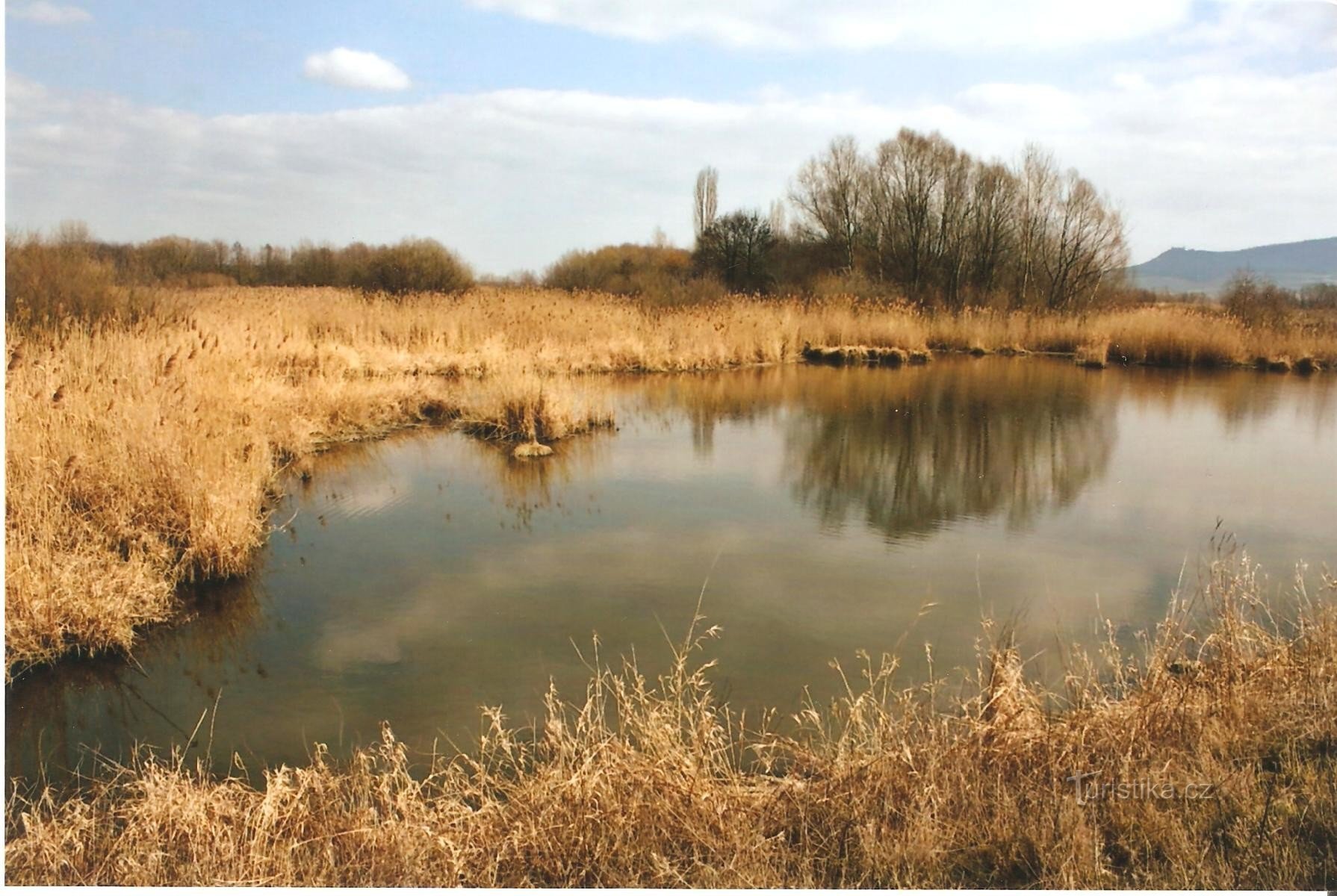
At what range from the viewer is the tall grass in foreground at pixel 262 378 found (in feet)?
12.6

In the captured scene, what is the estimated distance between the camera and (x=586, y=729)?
2.92 m

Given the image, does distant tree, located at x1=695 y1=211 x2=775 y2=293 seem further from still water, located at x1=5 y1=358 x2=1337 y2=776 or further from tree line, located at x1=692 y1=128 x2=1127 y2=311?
still water, located at x1=5 y1=358 x2=1337 y2=776

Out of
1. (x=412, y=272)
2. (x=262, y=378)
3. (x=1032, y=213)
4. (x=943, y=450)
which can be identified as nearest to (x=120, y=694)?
(x=262, y=378)

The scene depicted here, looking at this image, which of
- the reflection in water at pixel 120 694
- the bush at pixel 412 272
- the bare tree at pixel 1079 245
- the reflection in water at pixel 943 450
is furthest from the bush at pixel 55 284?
the bush at pixel 412 272

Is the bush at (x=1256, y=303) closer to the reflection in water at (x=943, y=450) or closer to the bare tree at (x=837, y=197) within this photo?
the reflection in water at (x=943, y=450)

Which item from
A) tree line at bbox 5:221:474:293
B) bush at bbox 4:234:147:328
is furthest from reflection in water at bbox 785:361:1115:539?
bush at bbox 4:234:147:328

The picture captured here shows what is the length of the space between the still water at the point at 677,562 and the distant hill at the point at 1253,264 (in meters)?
1.45

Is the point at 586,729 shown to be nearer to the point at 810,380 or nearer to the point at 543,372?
the point at 543,372

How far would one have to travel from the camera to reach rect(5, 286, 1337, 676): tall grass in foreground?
383 cm

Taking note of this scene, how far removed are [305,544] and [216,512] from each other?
0.66 metres

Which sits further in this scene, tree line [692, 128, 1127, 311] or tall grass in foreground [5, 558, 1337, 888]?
tree line [692, 128, 1127, 311]

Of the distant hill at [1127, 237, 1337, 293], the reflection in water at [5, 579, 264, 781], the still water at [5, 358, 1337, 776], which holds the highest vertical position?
the distant hill at [1127, 237, 1337, 293]

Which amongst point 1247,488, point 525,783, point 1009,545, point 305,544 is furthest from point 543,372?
point 525,783

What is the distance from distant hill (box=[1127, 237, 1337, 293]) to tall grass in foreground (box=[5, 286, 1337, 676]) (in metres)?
5.01
